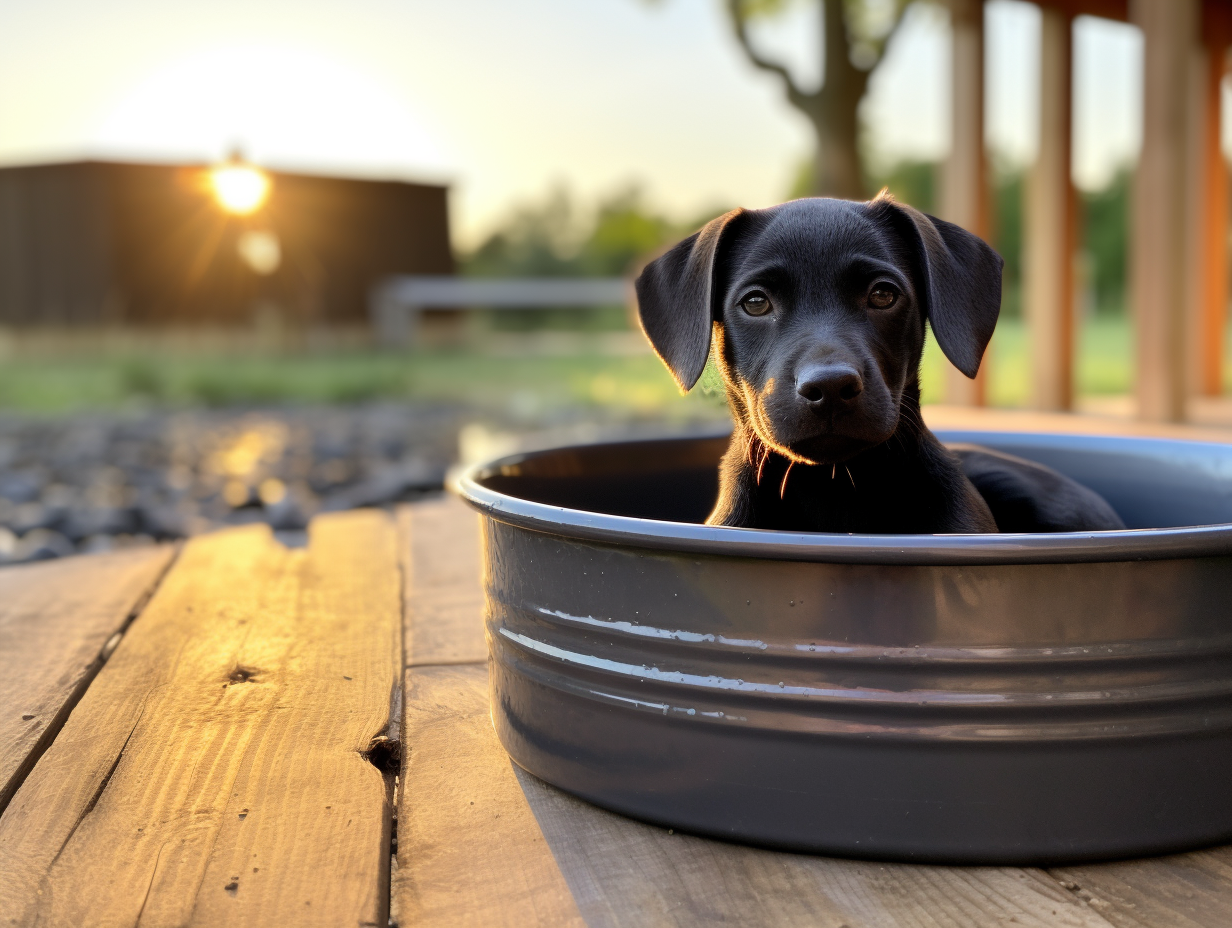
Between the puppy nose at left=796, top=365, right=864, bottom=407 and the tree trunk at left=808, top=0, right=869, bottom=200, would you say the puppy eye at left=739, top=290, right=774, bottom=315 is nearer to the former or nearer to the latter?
the puppy nose at left=796, top=365, right=864, bottom=407

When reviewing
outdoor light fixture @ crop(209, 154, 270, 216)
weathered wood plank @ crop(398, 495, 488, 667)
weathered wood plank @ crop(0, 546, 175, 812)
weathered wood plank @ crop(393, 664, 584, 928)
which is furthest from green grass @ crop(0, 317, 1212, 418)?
weathered wood plank @ crop(393, 664, 584, 928)

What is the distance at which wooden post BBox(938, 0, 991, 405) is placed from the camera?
20.5ft

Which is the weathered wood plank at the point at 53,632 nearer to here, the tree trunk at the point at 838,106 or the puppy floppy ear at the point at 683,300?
the puppy floppy ear at the point at 683,300

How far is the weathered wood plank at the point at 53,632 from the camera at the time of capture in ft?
7.37

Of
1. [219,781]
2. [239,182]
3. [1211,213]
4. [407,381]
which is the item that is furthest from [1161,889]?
[407,381]

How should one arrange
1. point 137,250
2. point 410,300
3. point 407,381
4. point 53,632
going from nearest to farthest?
point 53,632
point 407,381
point 137,250
point 410,300

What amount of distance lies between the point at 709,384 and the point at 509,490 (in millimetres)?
602

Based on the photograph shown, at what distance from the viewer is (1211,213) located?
712cm

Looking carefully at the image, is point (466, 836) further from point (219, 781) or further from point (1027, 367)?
point (1027, 367)

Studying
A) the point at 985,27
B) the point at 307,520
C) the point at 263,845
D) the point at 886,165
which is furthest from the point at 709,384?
the point at 886,165

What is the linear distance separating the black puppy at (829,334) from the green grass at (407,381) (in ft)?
23.5

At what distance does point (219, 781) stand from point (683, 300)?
118cm

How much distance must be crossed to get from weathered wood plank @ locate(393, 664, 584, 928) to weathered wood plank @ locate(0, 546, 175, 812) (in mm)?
706

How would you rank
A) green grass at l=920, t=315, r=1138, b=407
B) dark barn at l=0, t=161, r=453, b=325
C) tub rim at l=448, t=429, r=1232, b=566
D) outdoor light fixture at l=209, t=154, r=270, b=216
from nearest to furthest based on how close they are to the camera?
tub rim at l=448, t=429, r=1232, b=566 < green grass at l=920, t=315, r=1138, b=407 < outdoor light fixture at l=209, t=154, r=270, b=216 < dark barn at l=0, t=161, r=453, b=325
